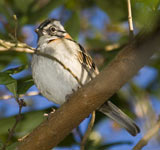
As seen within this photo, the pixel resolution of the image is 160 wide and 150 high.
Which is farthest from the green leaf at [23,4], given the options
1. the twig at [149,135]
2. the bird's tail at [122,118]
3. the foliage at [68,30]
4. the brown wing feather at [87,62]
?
the twig at [149,135]

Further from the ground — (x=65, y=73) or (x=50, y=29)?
(x=50, y=29)

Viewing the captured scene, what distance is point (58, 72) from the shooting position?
3.41m

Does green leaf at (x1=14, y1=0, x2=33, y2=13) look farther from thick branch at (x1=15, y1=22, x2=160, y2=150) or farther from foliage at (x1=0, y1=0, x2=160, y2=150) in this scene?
thick branch at (x1=15, y1=22, x2=160, y2=150)

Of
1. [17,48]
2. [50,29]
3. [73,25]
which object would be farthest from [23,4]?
[17,48]

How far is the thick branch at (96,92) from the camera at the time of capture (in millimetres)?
1802

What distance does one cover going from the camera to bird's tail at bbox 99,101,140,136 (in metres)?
3.56

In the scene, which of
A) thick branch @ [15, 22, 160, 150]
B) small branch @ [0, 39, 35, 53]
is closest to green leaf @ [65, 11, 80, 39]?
small branch @ [0, 39, 35, 53]

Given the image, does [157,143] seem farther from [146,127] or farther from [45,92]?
[45,92]

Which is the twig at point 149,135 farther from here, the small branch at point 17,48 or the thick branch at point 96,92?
the small branch at point 17,48

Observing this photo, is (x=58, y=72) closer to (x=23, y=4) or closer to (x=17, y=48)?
(x=17, y=48)

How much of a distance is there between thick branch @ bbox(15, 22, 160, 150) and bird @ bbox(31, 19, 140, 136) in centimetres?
82

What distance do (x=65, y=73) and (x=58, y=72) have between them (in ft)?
0.25

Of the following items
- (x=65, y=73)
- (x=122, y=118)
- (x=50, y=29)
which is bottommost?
(x=122, y=118)

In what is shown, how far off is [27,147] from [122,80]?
3.39ft
